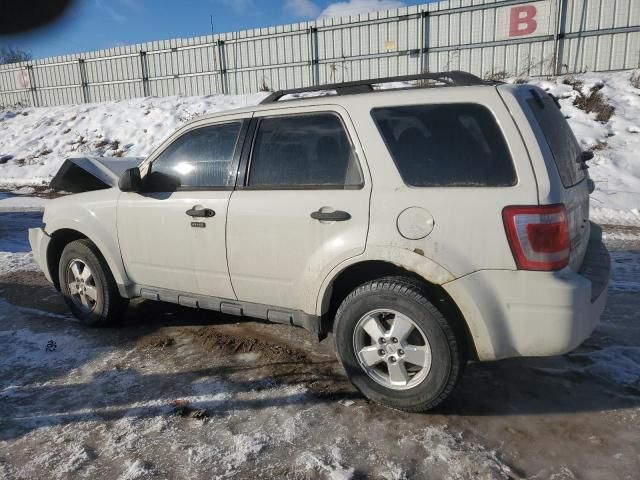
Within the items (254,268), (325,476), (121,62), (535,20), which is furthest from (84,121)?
(325,476)

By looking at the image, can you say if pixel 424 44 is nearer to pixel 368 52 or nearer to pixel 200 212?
pixel 368 52

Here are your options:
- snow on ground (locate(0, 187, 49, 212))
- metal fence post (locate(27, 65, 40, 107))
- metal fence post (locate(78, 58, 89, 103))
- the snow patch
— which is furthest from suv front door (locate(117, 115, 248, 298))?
metal fence post (locate(27, 65, 40, 107))

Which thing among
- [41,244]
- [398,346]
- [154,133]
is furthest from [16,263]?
[154,133]

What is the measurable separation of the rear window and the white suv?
0.02 m

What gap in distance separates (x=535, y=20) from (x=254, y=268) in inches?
545

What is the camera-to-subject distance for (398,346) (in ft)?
9.43

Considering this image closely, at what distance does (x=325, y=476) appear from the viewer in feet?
7.99

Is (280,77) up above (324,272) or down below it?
above

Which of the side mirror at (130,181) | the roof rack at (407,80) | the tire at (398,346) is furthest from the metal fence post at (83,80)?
the tire at (398,346)

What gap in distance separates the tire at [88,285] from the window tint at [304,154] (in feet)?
5.85

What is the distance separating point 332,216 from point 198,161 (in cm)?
130

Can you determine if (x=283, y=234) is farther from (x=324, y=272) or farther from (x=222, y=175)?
(x=222, y=175)

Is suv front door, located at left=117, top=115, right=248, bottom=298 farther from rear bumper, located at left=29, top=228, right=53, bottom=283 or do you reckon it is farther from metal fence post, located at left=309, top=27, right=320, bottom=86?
metal fence post, located at left=309, top=27, right=320, bottom=86

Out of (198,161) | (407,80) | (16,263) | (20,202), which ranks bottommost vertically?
(16,263)
